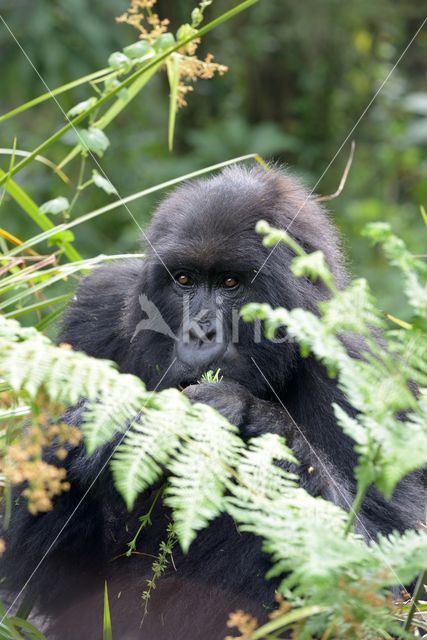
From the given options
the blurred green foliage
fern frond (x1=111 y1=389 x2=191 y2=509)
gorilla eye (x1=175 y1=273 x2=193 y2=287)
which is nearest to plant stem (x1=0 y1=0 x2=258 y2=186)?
gorilla eye (x1=175 y1=273 x2=193 y2=287)

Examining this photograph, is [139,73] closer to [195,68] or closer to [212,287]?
[195,68]

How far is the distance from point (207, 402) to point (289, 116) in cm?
887

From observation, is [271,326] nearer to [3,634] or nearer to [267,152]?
[3,634]

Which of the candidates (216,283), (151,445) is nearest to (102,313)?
(216,283)

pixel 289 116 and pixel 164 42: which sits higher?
pixel 164 42

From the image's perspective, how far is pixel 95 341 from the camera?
12.8 ft

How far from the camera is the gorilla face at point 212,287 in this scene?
133 inches

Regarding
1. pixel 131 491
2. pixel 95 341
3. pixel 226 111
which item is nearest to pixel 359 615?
pixel 131 491

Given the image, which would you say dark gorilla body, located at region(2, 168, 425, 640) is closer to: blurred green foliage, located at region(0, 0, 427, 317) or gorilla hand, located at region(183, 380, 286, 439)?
gorilla hand, located at region(183, 380, 286, 439)

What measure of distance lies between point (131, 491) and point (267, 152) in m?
8.61

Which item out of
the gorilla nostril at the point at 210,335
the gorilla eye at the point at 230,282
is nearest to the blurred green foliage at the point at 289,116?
the gorilla eye at the point at 230,282

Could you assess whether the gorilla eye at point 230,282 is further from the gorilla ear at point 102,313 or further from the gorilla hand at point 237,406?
the gorilla hand at point 237,406

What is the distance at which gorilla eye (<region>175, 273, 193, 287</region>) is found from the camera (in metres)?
3.63

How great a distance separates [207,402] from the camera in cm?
294
